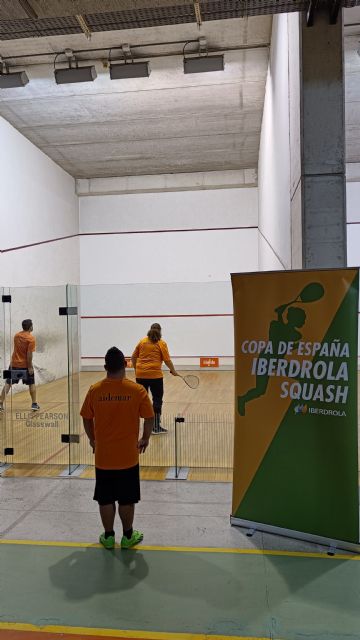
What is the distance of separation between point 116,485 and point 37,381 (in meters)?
2.13

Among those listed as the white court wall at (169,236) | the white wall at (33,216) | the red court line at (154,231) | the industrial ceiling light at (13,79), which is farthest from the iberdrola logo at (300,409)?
the red court line at (154,231)

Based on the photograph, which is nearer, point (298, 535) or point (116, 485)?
point (116, 485)

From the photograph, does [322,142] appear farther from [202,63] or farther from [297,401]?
[202,63]

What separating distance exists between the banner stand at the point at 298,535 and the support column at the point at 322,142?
5.97 ft

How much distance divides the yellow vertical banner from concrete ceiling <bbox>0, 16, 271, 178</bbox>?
4.80 metres

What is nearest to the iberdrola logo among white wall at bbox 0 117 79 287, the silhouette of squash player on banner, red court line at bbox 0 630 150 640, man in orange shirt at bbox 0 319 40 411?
the silhouette of squash player on banner

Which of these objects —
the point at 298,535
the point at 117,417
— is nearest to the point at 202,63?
the point at 117,417

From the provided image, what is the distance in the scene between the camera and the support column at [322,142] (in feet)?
11.9

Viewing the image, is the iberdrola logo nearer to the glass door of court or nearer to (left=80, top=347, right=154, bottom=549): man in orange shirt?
(left=80, top=347, right=154, bottom=549): man in orange shirt

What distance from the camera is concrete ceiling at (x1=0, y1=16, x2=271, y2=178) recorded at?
6727 mm

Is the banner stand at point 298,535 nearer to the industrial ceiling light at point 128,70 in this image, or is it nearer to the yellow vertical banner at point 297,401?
the yellow vertical banner at point 297,401

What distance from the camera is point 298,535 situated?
307cm

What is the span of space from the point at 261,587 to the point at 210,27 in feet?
20.9

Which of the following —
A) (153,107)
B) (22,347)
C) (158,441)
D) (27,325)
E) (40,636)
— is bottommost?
(40,636)
